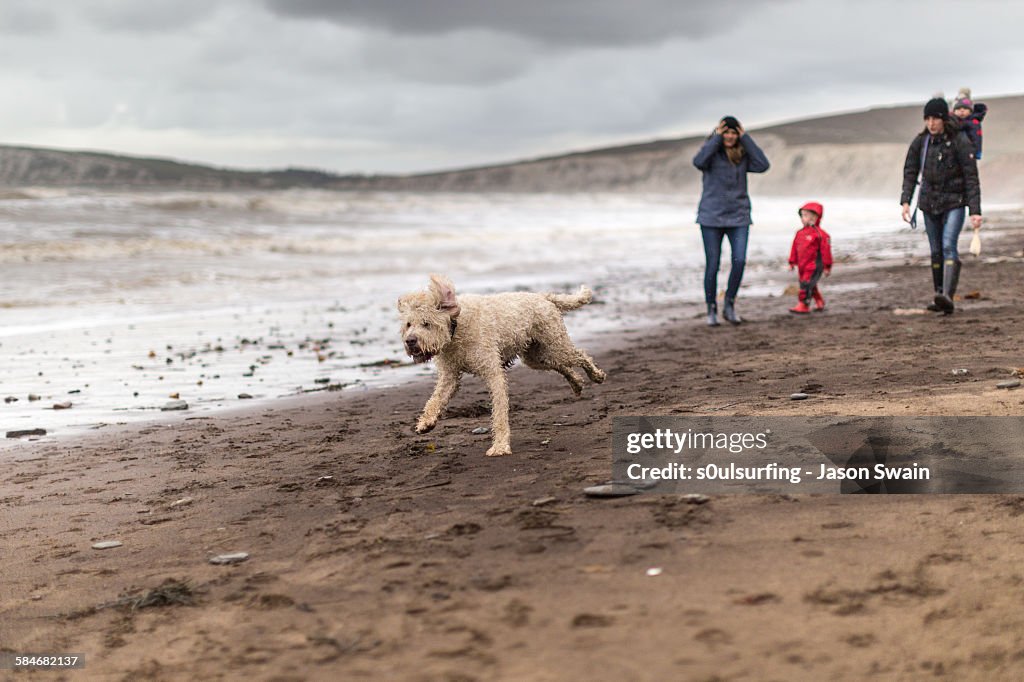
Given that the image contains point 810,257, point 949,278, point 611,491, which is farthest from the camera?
point 810,257

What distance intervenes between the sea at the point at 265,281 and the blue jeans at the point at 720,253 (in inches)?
51.0

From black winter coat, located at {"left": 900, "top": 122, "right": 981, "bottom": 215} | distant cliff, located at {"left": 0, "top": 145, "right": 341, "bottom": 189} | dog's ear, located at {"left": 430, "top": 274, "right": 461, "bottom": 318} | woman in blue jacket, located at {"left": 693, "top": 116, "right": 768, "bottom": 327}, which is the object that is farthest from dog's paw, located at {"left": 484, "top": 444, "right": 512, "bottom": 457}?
distant cliff, located at {"left": 0, "top": 145, "right": 341, "bottom": 189}

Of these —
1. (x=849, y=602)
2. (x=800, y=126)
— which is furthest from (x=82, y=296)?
(x=800, y=126)

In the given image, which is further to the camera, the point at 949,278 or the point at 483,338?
the point at 949,278

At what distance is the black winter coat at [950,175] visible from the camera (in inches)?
395

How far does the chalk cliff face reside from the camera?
79.0m

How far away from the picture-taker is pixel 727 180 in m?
10.9

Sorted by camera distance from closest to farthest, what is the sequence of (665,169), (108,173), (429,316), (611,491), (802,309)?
(611,491)
(429,316)
(802,309)
(108,173)
(665,169)

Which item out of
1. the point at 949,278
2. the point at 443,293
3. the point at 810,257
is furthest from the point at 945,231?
the point at 443,293

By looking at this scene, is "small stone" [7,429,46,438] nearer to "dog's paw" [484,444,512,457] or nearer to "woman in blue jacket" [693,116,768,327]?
"dog's paw" [484,444,512,457]

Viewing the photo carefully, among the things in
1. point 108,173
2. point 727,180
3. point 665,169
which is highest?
point 665,169

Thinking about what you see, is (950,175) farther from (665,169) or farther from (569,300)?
(665,169)

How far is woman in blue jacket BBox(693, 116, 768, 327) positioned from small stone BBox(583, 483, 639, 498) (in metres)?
6.76

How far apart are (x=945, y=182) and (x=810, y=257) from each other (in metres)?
2.16
